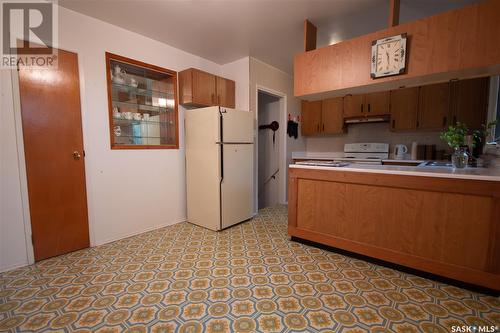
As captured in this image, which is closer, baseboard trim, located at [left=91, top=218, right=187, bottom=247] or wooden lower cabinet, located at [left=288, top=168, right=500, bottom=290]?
wooden lower cabinet, located at [left=288, top=168, right=500, bottom=290]

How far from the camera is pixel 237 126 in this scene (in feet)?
10.5

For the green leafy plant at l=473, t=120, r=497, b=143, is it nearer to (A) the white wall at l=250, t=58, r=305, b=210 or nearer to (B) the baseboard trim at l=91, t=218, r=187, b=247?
(A) the white wall at l=250, t=58, r=305, b=210

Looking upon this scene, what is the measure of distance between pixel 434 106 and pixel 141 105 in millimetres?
4505

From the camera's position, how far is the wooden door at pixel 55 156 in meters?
2.19

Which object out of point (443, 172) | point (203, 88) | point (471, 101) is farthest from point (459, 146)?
point (203, 88)

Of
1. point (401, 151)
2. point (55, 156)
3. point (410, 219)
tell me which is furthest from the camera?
point (401, 151)

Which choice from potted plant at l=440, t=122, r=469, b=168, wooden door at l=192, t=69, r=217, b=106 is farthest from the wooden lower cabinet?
wooden door at l=192, t=69, r=217, b=106

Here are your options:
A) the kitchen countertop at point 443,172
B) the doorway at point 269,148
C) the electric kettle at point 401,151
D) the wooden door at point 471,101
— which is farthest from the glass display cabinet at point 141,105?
the wooden door at point 471,101

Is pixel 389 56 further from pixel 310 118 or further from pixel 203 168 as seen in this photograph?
pixel 310 118

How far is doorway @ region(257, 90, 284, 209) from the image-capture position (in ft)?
15.0

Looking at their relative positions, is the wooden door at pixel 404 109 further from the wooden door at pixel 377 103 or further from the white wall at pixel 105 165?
the white wall at pixel 105 165

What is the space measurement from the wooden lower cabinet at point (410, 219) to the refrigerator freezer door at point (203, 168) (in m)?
1.11

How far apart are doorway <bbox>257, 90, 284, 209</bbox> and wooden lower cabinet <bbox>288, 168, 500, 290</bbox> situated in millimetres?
1965

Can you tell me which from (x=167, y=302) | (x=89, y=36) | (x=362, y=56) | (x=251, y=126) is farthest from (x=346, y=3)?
(x=167, y=302)
